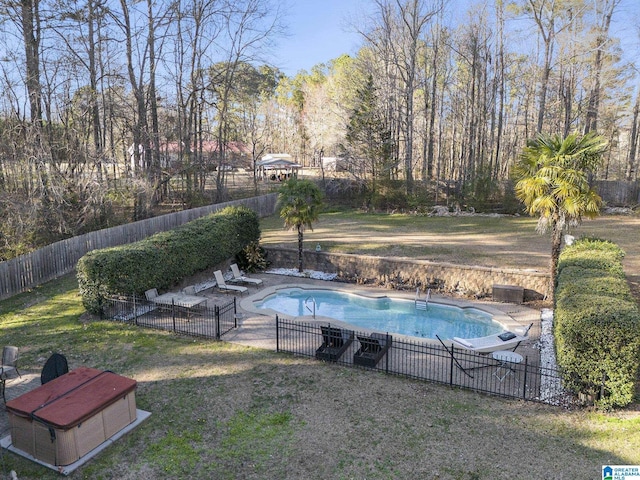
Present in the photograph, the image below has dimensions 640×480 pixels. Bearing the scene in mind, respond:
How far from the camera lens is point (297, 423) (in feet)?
25.6

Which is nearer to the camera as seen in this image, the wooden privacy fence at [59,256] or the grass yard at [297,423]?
the grass yard at [297,423]

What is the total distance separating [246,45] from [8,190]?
18233 millimetres

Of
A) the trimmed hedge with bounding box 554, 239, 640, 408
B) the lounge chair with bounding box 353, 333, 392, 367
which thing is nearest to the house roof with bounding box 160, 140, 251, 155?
the lounge chair with bounding box 353, 333, 392, 367

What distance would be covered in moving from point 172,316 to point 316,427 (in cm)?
678

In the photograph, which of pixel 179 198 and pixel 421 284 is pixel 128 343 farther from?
pixel 179 198

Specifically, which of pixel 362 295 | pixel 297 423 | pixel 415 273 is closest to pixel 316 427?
pixel 297 423

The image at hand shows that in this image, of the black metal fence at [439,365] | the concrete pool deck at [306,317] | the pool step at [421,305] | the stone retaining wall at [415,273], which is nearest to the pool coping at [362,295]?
the concrete pool deck at [306,317]

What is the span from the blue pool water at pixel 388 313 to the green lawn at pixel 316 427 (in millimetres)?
4055

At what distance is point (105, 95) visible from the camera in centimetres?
2344

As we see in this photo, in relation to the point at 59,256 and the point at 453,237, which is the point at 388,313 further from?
the point at 59,256

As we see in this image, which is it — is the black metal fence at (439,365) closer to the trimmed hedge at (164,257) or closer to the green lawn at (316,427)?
the green lawn at (316,427)

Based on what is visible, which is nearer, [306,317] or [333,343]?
[333,343]

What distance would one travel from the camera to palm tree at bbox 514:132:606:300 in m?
12.2

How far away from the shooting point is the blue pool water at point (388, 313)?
521 inches
